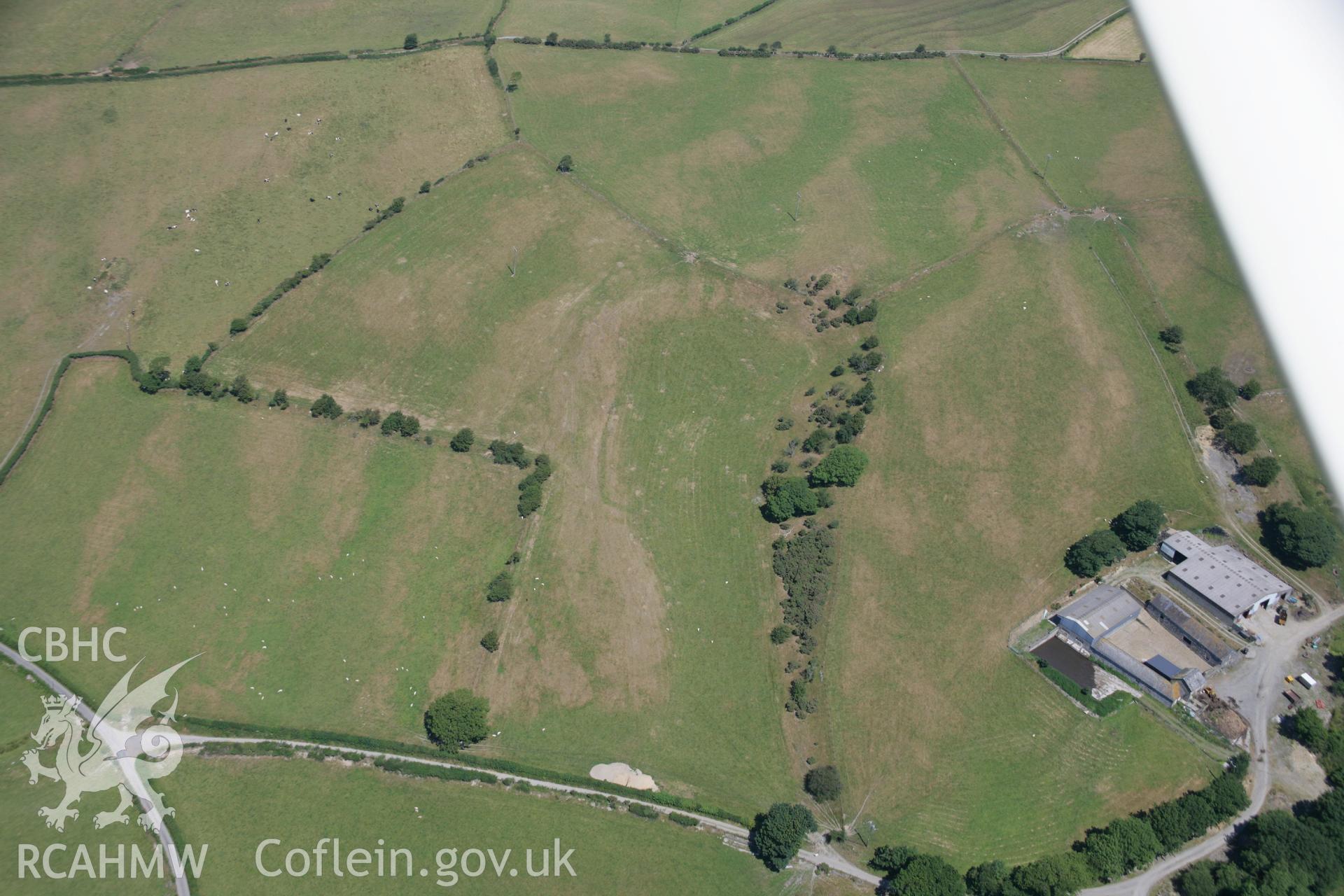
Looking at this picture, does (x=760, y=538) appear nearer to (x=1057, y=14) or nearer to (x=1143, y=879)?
(x=1143, y=879)

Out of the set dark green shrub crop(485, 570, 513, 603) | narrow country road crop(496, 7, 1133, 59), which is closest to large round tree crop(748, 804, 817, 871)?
dark green shrub crop(485, 570, 513, 603)

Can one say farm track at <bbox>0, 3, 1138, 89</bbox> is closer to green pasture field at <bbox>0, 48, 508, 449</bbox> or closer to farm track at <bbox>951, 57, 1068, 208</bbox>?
green pasture field at <bbox>0, 48, 508, 449</bbox>

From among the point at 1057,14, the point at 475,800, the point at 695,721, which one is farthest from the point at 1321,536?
the point at 1057,14

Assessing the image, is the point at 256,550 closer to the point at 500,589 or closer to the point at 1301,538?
the point at 500,589

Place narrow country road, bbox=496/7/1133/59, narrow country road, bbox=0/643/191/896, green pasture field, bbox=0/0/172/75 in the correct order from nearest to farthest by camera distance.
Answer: narrow country road, bbox=0/643/191/896 → green pasture field, bbox=0/0/172/75 → narrow country road, bbox=496/7/1133/59

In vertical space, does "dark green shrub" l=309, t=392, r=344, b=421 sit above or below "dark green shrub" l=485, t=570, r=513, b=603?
above

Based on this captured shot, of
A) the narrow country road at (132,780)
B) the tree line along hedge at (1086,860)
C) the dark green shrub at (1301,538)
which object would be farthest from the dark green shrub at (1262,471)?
the narrow country road at (132,780)

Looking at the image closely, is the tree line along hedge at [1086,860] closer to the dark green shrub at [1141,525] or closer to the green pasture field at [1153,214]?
the dark green shrub at [1141,525]
